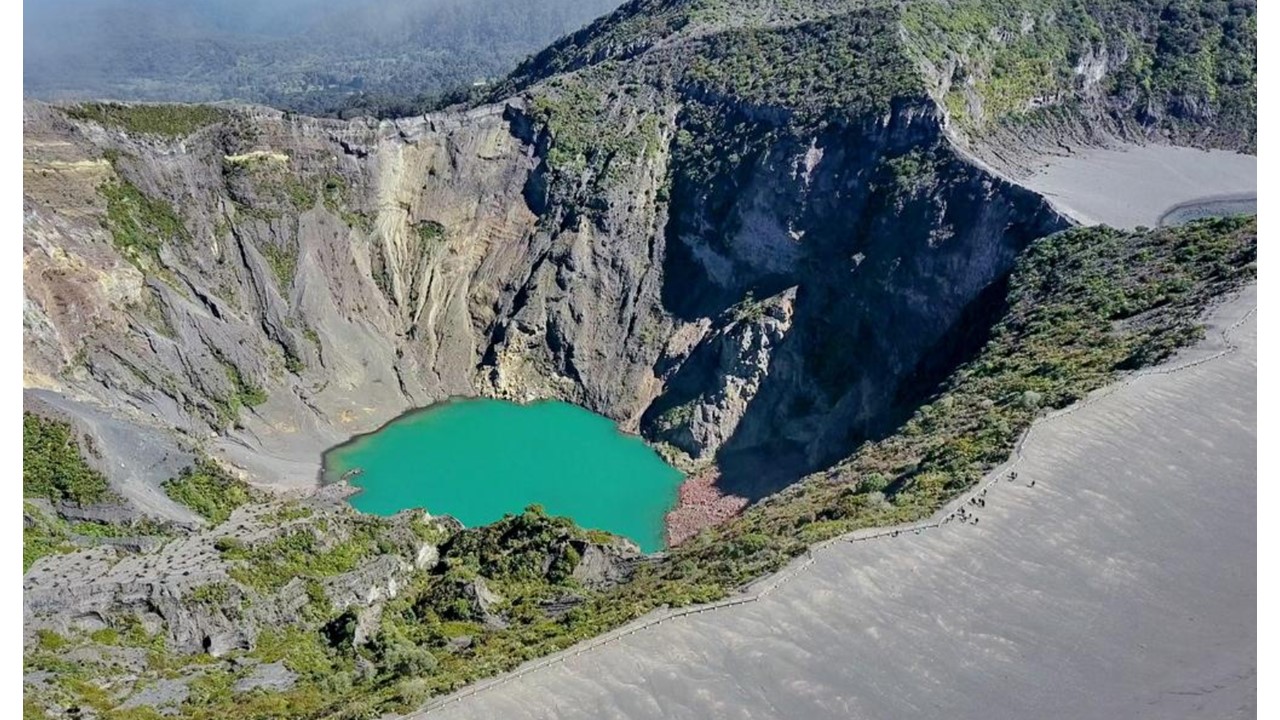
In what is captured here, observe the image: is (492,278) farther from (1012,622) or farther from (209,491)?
(1012,622)

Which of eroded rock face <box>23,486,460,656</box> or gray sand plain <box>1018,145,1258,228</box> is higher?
gray sand plain <box>1018,145,1258,228</box>

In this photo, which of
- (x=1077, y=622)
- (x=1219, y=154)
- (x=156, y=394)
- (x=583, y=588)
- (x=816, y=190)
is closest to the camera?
(x=1077, y=622)

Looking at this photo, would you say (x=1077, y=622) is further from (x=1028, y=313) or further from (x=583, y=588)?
(x=1028, y=313)

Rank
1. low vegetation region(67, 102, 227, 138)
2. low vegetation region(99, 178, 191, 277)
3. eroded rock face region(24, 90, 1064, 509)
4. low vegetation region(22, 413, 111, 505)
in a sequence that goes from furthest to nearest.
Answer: low vegetation region(67, 102, 227, 138) → low vegetation region(99, 178, 191, 277) → eroded rock face region(24, 90, 1064, 509) → low vegetation region(22, 413, 111, 505)

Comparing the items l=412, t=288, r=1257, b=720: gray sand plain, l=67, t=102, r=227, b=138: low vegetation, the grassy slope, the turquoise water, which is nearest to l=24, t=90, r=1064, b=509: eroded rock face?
l=67, t=102, r=227, b=138: low vegetation

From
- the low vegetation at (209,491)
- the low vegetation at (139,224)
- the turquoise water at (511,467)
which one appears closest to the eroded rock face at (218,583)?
the low vegetation at (209,491)

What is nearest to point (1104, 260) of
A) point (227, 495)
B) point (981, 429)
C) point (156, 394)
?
point (981, 429)

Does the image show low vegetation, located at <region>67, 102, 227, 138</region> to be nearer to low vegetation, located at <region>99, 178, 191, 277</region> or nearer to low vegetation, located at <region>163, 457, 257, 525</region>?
low vegetation, located at <region>99, 178, 191, 277</region>

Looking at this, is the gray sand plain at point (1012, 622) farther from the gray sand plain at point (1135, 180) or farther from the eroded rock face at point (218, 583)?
the gray sand plain at point (1135, 180)
